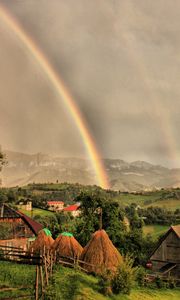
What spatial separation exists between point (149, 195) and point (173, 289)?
97.4m

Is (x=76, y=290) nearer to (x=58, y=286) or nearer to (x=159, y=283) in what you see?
(x=58, y=286)

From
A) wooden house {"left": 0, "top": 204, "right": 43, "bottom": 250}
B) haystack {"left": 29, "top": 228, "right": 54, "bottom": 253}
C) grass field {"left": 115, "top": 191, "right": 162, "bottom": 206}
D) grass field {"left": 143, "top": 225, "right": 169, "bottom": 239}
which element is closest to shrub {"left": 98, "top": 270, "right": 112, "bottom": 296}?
haystack {"left": 29, "top": 228, "right": 54, "bottom": 253}

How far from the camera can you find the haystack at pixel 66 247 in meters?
29.8

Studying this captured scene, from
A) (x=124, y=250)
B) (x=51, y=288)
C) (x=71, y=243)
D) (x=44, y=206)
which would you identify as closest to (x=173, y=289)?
(x=71, y=243)

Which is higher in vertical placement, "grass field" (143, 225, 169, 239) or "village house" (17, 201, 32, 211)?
"village house" (17, 201, 32, 211)

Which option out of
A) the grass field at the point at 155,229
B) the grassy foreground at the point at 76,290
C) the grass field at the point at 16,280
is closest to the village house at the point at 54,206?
the grass field at the point at 155,229

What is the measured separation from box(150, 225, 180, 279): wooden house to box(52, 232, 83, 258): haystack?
12.4m

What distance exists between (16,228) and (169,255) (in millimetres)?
19381

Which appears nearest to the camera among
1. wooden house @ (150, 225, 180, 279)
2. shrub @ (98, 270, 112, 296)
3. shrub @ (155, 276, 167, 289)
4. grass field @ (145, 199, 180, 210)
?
shrub @ (98, 270, 112, 296)

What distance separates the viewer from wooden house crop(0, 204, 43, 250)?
44.7 m

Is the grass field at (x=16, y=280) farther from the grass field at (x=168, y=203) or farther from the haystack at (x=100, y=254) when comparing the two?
the grass field at (x=168, y=203)

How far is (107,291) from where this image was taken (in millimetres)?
19609

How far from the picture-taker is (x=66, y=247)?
1190 inches

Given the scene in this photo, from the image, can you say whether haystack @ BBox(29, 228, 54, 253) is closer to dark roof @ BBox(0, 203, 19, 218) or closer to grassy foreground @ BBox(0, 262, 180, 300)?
grassy foreground @ BBox(0, 262, 180, 300)
